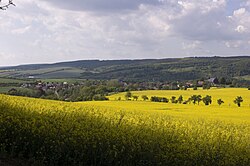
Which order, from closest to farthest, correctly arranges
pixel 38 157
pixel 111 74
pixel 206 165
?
1. pixel 38 157
2. pixel 206 165
3. pixel 111 74

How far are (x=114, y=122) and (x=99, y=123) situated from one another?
43.0 inches

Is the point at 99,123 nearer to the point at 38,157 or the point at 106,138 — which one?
the point at 106,138

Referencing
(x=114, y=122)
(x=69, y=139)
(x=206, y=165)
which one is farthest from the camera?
(x=114, y=122)

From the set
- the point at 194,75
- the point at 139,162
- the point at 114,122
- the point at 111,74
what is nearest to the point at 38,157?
the point at 139,162

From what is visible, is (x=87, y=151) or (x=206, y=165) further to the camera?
(x=206, y=165)

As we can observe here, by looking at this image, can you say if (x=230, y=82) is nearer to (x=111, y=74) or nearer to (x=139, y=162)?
(x=111, y=74)

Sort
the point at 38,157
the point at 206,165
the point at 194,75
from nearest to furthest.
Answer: the point at 38,157, the point at 206,165, the point at 194,75

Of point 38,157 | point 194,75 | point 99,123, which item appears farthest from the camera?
point 194,75

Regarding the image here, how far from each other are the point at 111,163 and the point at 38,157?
2.01 m

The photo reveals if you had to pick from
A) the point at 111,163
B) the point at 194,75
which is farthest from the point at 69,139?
the point at 194,75

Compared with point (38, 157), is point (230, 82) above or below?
below

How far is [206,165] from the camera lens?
476 inches

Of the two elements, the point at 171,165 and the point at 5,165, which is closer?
the point at 5,165

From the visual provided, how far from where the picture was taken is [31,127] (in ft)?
32.4
